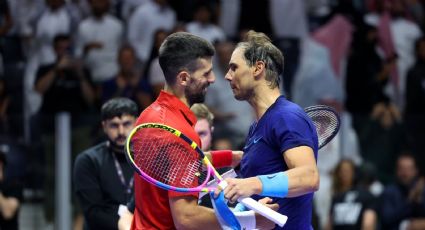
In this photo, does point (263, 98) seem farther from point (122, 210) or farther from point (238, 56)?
point (122, 210)

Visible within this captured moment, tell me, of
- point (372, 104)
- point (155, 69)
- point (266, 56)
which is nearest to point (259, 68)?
point (266, 56)

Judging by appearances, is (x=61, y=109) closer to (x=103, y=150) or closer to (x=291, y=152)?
(x=103, y=150)

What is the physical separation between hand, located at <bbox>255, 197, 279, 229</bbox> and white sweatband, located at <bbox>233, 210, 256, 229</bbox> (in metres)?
0.03

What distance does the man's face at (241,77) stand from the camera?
602 centimetres

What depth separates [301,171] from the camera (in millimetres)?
5633

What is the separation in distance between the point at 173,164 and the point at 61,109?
698cm

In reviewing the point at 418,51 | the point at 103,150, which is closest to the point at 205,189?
the point at 103,150

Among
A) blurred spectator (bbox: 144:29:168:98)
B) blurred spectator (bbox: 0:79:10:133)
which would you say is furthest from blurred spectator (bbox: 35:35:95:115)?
blurred spectator (bbox: 144:29:168:98)

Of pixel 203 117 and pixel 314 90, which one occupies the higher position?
pixel 203 117

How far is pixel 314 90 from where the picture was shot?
13.5 m

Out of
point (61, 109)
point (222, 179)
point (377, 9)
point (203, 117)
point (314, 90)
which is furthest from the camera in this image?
point (377, 9)

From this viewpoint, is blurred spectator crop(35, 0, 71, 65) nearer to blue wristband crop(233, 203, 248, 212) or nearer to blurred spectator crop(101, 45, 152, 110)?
blurred spectator crop(101, 45, 152, 110)

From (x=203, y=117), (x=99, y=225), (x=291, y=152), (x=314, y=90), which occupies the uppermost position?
(x=291, y=152)

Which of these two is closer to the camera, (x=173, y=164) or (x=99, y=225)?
(x=173, y=164)
